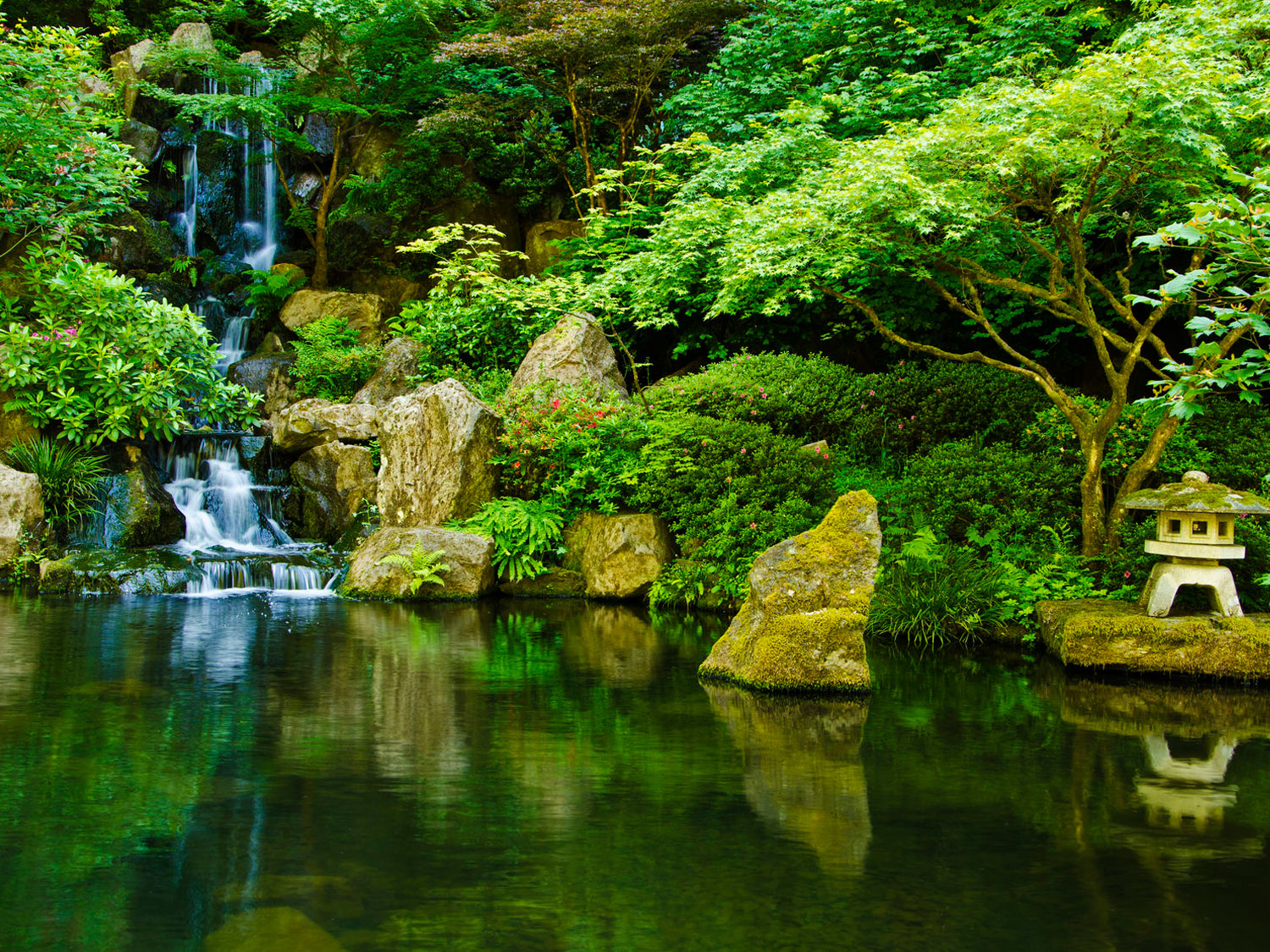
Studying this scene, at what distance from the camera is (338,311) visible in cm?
1839

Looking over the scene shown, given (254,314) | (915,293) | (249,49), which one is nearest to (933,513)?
(915,293)

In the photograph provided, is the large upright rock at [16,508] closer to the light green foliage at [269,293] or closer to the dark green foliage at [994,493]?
the light green foliage at [269,293]

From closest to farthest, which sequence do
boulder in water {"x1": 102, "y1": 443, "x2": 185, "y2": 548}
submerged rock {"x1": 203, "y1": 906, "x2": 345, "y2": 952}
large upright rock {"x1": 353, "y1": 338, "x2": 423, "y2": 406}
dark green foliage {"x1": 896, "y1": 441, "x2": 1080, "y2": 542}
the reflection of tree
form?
submerged rock {"x1": 203, "y1": 906, "x2": 345, "y2": 952}, the reflection of tree, dark green foliage {"x1": 896, "y1": 441, "x2": 1080, "y2": 542}, boulder in water {"x1": 102, "y1": 443, "x2": 185, "y2": 548}, large upright rock {"x1": 353, "y1": 338, "x2": 423, "y2": 406}

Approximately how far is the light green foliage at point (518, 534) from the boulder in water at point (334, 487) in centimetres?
253

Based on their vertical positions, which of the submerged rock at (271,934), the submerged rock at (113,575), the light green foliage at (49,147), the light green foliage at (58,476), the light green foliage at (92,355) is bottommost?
the submerged rock at (271,934)

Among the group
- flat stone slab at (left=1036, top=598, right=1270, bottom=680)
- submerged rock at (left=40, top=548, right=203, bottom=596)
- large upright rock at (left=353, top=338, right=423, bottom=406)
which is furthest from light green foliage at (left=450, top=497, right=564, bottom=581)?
flat stone slab at (left=1036, top=598, right=1270, bottom=680)

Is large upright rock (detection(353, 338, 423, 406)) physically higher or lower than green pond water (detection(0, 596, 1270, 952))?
higher

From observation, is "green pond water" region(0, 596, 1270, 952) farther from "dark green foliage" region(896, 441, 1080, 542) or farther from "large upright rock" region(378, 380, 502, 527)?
"large upright rock" region(378, 380, 502, 527)

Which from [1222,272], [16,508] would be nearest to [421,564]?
[16,508]

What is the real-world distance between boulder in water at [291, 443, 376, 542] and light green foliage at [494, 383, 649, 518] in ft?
8.48

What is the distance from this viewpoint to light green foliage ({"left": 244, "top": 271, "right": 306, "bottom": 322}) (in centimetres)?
1830

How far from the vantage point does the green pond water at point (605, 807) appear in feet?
12.1

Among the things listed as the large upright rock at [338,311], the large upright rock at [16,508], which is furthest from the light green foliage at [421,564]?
the large upright rock at [338,311]

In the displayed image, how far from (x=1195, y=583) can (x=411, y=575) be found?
26.6ft
